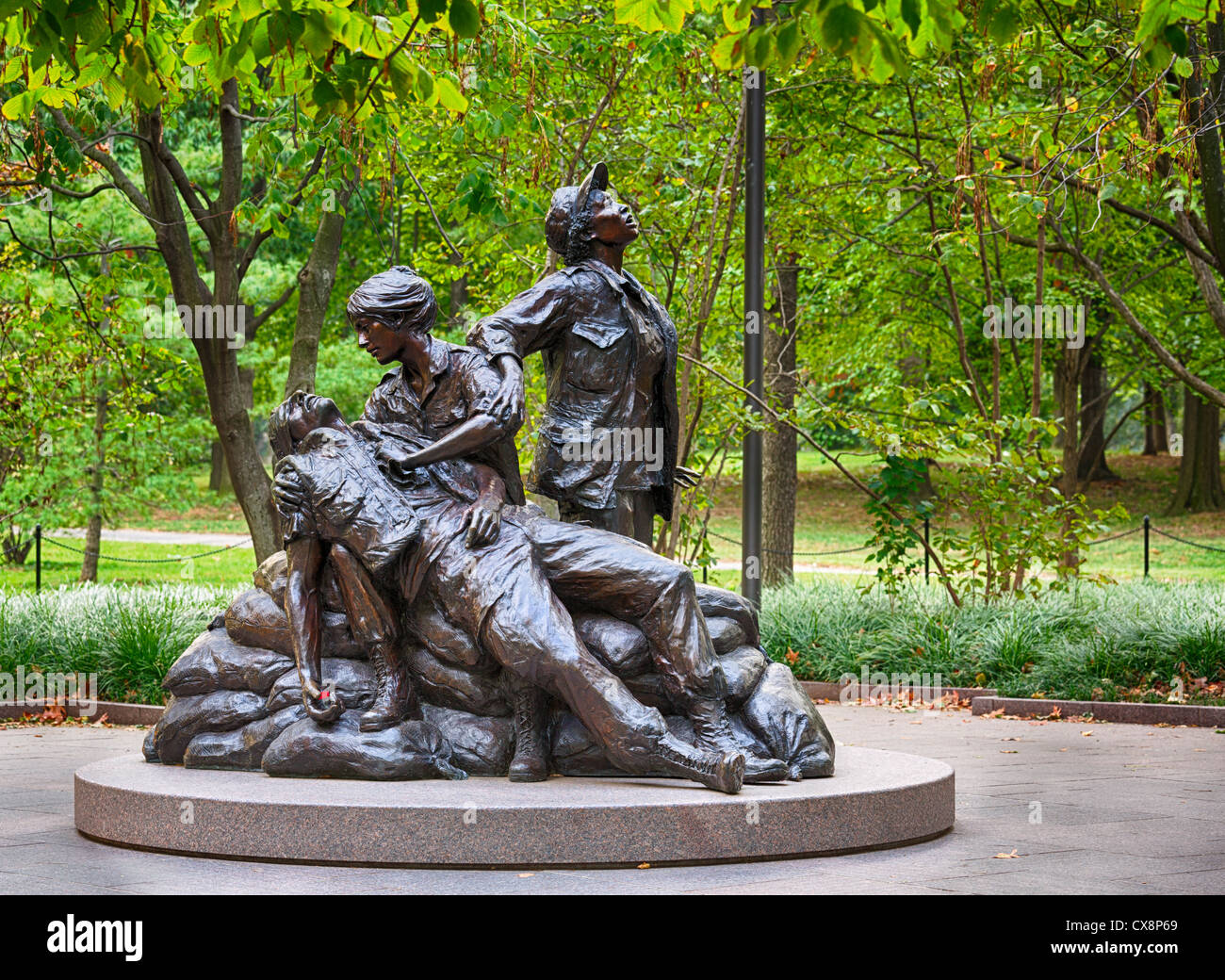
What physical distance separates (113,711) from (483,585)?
5831 millimetres

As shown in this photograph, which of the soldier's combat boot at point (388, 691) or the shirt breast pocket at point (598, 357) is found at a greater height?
the shirt breast pocket at point (598, 357)

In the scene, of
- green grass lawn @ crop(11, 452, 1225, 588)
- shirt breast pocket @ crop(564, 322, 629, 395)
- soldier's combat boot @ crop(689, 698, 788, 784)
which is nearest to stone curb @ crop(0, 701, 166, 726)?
shirt breast pocket @ crop(564, 322, 629, 395)

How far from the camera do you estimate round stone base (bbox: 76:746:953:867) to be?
5684 millimetres

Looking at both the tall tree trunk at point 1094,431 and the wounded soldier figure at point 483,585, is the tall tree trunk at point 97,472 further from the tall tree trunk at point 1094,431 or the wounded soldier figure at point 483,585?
the tall tree trunk at point 1094,431

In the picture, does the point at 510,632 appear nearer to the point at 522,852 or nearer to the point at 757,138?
the point at 522,852

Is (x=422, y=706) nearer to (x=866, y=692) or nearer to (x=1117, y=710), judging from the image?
(x=1117, y=710)

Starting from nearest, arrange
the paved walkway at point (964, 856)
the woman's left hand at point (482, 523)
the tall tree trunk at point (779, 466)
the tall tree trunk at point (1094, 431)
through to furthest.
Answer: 1. the paved walkway at point (964, 856)
2. the woman's left hand at point (482, 523)
3. the tall tree trunk at point (779, 466)
4. the tall tree trunk at point (1094, 431)

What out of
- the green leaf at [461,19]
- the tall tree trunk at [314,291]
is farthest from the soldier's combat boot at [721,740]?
the tall tree trunk at [314,291]

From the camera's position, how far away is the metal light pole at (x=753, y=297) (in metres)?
12.2

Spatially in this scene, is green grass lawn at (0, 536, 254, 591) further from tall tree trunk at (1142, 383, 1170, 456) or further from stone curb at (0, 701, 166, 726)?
tall tree trunk at (1142, 383, 1170, 456)

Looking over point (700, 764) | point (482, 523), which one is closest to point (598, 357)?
point (482, 523)

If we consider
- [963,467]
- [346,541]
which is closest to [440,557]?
[346,541]

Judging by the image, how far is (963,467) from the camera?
13.3 metres

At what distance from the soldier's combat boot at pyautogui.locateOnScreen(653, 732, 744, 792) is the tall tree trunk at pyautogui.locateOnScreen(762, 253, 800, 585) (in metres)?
9.82
